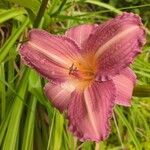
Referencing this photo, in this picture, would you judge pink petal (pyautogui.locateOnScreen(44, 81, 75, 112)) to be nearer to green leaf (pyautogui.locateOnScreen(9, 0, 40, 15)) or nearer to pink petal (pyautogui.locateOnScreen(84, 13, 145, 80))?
pink petal (pyautogui.locateOnScreen(84, 13, 145, 80))

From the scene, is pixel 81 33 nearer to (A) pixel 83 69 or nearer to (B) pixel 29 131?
(A) pixel 83 69

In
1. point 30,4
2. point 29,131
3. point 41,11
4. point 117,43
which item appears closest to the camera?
point 117,43

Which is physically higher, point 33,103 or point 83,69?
point 83,69

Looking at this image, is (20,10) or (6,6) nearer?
(20,10)

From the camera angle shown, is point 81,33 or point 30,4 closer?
point 81,33

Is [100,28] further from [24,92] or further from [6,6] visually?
[6,6]

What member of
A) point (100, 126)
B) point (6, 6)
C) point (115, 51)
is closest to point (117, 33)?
point (115, 51)

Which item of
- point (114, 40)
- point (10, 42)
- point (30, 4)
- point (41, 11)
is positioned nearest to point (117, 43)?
point (114, 40)

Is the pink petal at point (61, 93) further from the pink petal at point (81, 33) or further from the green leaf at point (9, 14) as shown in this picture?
the green leaf at point (9, 14)
